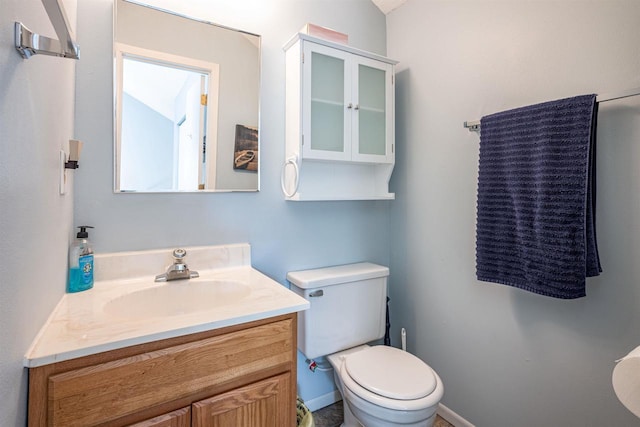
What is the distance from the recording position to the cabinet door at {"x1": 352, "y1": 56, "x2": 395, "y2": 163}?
1.66 metres

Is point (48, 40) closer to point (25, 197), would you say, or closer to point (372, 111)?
point (25, 197)

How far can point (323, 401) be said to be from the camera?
70.2 inches

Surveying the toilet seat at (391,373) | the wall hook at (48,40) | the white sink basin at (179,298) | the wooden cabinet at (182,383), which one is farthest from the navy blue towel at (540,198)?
the wall hook at (48,40)

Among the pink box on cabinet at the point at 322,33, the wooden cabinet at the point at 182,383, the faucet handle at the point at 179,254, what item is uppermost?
the pink box on cabinet at the point at 322,33

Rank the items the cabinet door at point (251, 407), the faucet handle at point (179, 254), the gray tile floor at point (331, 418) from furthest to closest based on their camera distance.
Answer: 1. the gray tile floor at point (331, 418)
2. the faucet handle at point (179, 254)
3. the cabinet door at point (251, 407)

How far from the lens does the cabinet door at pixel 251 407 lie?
90 cm

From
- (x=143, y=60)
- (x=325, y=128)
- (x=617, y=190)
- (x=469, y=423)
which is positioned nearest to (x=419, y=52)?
(x=325, y=128)

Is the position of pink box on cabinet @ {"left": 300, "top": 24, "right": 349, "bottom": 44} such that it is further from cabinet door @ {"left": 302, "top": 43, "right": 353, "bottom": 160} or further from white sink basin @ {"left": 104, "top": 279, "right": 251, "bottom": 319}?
white sink basin @ {"left": 104, "top": 279, "right": 251, "bottom": 319}

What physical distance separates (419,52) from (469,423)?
6.36 ft

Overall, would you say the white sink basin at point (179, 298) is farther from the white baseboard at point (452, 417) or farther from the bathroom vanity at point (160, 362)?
the white baseboard at point (452, 417)

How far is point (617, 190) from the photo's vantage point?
110 cm

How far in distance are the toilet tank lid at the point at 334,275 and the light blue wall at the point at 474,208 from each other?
29cm

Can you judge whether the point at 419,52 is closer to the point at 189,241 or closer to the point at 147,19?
the point at 147,19

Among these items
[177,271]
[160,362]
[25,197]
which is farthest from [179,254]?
[25,197]
